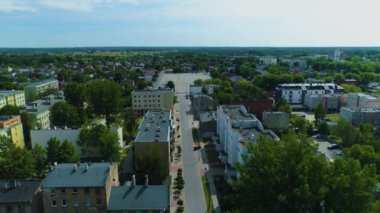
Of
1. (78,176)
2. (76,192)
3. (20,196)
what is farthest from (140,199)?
(20,196)

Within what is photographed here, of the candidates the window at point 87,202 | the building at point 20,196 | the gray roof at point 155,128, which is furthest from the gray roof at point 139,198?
the gray roof at point 155,128

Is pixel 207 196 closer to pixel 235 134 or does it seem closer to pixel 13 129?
pixel 235 134

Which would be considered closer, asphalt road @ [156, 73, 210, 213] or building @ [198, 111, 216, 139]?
asphalt road @ [156, 73, 210, 213]

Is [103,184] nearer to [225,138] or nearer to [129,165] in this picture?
[129,165]

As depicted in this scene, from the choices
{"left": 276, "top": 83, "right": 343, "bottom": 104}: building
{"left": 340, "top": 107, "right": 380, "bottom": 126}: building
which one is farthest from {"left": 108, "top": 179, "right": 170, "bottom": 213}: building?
{"left": 276, "top": 83, "right": 343, "bottom": 104}: building

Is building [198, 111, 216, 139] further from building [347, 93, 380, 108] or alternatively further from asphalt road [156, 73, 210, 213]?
building [347, 93, 380, 108]

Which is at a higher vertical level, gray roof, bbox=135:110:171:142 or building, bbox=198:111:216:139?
gray roof, bbox=135:110:171:142
